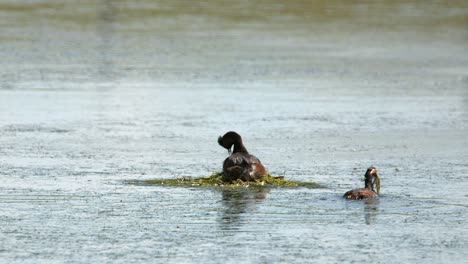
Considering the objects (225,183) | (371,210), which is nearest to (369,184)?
(371,210)

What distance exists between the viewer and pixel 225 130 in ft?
66.0

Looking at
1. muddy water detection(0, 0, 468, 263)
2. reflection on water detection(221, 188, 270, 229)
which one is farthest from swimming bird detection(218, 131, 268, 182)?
muddy water detection(0, 0, 468, 263)

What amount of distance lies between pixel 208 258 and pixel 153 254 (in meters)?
0.46

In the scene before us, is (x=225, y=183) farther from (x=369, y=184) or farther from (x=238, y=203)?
(x=369, y=184)

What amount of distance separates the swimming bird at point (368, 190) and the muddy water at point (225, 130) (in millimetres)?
140

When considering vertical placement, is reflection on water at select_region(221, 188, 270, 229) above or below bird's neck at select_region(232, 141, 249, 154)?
below

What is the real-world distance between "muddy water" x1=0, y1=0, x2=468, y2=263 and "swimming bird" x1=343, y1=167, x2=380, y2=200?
14cm

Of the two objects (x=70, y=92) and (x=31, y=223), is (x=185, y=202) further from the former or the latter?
(x=70, y=92)

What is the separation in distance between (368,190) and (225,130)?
647 centimetres

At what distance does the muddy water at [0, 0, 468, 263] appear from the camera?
11914 millimetres

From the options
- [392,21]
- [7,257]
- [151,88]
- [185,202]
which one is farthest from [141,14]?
[7,257]

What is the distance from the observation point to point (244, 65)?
94.7 ft

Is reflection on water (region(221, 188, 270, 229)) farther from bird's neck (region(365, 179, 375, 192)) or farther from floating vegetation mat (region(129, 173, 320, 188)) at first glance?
bird's neck (region(365, 179, 375, 192))

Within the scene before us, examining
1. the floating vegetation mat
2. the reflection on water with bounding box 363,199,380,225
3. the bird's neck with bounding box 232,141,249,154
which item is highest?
the bird's neck with bounding box 232,141,249,154
